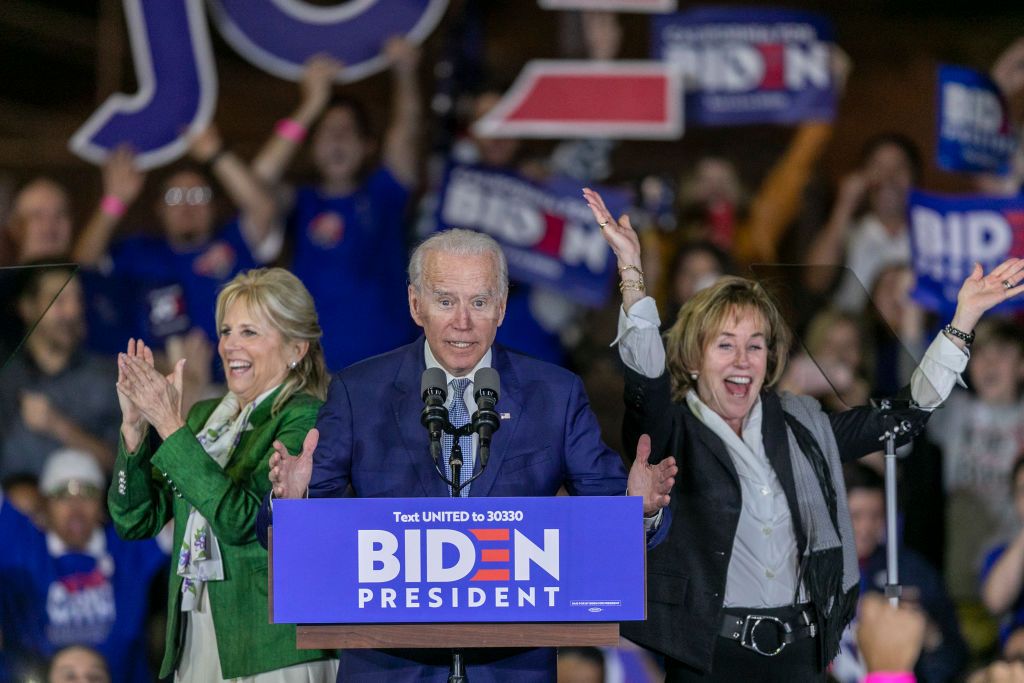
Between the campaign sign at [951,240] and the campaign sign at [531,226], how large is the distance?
1.37 metres

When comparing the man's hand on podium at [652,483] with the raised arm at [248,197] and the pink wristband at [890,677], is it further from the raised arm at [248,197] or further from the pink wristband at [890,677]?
the raised arm at [248,197]

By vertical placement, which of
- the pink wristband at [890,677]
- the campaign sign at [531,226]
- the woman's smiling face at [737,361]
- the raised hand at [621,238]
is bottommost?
the pink wristband at [890,677]

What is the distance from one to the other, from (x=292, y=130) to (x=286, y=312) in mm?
3135

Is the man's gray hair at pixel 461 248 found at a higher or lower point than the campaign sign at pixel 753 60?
lower

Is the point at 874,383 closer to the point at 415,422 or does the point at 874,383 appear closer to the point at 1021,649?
the point at 1021,649

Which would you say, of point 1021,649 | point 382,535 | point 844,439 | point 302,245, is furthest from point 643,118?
point 382,535

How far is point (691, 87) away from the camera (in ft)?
22.3

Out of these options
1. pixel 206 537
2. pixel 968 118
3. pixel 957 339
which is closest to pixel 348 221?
pixel 968 118

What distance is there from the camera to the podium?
2615mm

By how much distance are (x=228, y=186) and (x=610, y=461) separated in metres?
3.82

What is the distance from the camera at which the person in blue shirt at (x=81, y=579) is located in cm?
509

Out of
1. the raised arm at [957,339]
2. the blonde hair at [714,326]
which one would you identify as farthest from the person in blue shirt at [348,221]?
the raised arm at [957,339]

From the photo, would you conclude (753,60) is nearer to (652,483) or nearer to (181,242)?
(181,242)

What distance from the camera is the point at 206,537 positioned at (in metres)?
3.32
